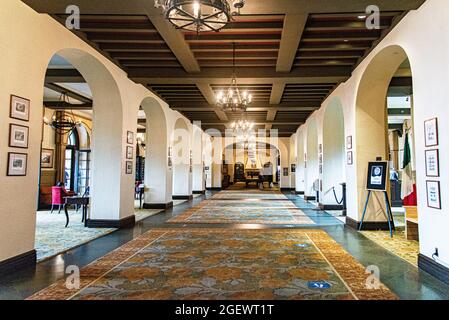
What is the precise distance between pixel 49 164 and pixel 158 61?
24.1 ft

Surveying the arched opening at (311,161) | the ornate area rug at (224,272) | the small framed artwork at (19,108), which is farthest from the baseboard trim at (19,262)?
the arched opening at (311,161)

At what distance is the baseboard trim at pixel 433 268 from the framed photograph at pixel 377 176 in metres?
2.27

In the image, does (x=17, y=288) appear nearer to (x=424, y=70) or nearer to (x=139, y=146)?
(x=424, y=70)

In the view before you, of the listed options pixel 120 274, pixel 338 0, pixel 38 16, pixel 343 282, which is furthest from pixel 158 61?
pixel 343 282

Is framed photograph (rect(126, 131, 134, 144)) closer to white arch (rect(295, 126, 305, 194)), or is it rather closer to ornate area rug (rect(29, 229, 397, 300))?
ornate area rug (rect(29, 229, 397, 300))

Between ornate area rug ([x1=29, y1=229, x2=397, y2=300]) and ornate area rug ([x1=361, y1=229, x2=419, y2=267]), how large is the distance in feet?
2.71

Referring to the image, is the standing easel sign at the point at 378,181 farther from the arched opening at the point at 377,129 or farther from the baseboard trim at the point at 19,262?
the baseboard trim at the point at 19,262

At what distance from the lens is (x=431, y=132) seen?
373cm

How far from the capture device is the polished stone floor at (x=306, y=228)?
3.11 meters

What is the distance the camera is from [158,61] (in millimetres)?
6574

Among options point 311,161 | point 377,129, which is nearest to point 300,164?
point 311,161

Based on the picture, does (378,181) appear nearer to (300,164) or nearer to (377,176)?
(377,176)
